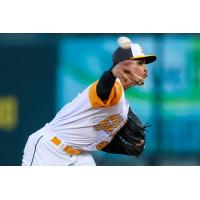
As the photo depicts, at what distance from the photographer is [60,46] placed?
4.21m

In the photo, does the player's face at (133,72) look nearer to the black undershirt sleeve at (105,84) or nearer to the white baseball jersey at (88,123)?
the white baseball jersey at (88,123)

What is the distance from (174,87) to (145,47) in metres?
0.35

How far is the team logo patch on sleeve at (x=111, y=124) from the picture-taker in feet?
11.0

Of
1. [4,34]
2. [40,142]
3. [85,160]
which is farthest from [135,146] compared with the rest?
[4,34]

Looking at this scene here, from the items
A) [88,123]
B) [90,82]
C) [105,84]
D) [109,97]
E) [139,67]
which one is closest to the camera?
[105,84]

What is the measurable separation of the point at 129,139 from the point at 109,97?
0.71 m

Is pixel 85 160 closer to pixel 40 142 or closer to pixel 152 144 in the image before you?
pixel 40 142

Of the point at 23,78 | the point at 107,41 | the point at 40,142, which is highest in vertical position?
the point at 107,41

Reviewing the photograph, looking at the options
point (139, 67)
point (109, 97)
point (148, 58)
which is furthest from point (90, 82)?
point (109, 97)

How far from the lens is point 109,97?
Answer: 2.96 metres

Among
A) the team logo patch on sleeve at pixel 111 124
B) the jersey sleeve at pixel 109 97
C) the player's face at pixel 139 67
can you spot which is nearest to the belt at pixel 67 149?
the team logo patch on sleeve at pixel 111 124

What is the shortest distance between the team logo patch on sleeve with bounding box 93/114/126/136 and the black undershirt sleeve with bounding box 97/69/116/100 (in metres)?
0.39

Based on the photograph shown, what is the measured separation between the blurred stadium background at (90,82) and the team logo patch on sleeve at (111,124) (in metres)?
0.71

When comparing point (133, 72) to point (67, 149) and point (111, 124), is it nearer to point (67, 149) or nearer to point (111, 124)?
point (111, 124)
